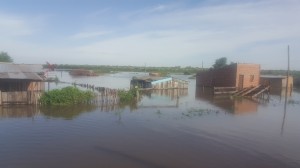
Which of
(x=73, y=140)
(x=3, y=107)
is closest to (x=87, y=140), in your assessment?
(x=73, y=140)

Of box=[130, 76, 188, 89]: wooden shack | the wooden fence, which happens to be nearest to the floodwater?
the wooden fence

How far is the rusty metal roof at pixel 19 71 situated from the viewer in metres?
24.9

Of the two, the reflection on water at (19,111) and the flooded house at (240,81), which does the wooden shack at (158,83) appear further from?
the reflection on water at (19,111)

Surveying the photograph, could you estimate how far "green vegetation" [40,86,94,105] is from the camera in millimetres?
24859

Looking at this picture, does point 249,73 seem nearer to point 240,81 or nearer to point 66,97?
point 240,81

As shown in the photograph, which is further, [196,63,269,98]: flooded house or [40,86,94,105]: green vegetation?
[196,63,269,98]: flooded house

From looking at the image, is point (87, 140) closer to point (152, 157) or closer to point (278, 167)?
point (152, 157)

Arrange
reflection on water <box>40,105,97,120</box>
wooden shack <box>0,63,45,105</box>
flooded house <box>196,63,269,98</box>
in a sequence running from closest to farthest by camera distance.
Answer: reflection on water <box>40,105,97,120</box>, wooden shack <box>0,63,45,105</box>, flooded house <box>196,63,269,98</box>

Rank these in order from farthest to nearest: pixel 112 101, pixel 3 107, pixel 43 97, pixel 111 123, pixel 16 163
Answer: pixel 112 101
pixel 43 97
pixel 3 107
pixel 111 123
pixel 16 163

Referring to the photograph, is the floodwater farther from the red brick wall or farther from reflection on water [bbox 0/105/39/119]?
the red brick wall

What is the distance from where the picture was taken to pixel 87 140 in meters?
15.3

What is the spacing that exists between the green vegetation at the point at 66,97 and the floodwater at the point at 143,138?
1229 millimetres

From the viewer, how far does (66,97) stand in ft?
83.4

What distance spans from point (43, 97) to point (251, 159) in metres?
17.1
